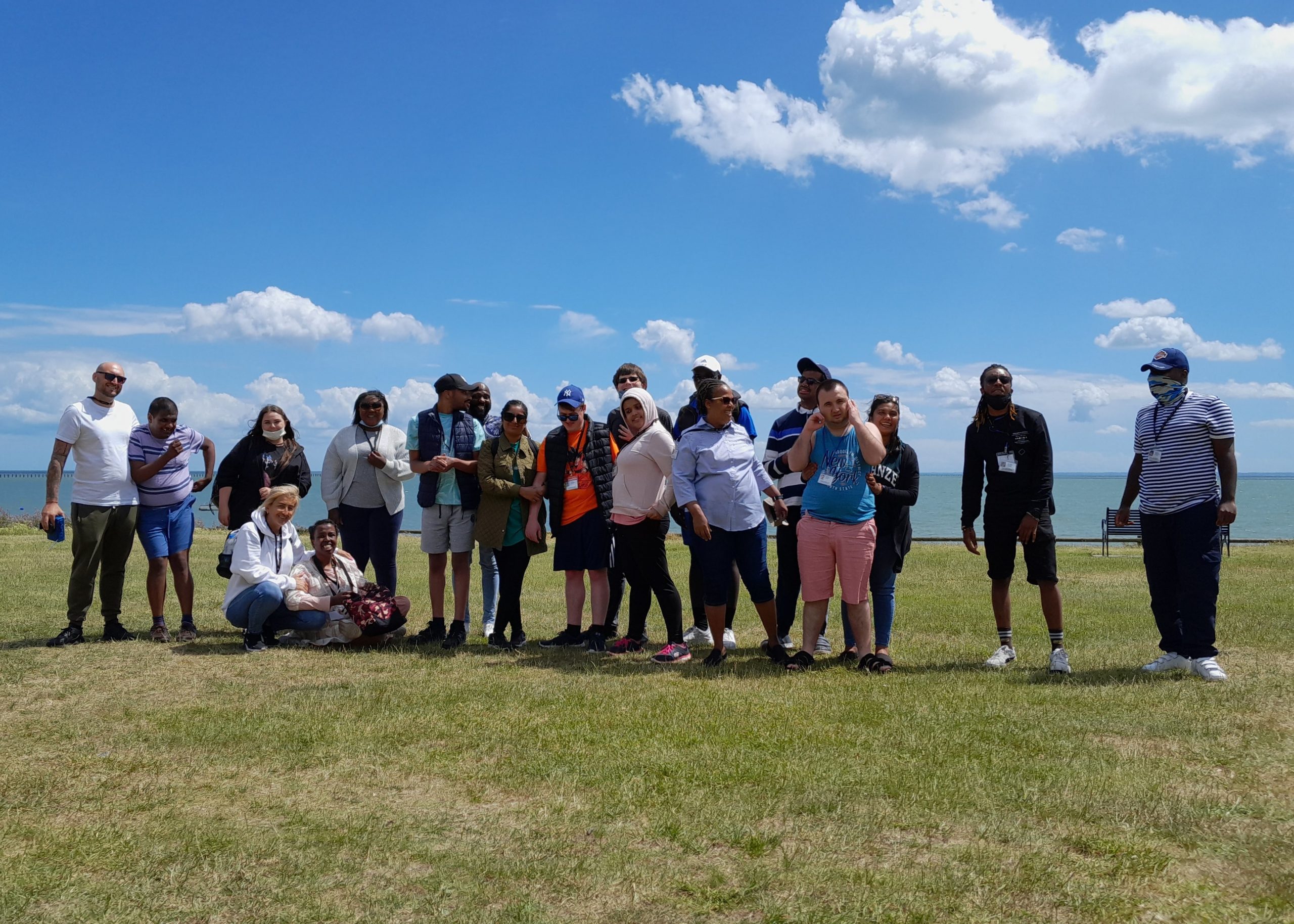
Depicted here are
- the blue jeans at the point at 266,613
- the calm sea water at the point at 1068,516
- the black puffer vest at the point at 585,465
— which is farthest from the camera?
the calm sea water at the point at 1068,516

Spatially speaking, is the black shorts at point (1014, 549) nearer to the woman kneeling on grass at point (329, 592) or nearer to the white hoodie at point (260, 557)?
the woman kneeling on grass at point (329, 592)

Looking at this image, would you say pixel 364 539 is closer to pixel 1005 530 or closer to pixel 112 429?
pixel 112 429

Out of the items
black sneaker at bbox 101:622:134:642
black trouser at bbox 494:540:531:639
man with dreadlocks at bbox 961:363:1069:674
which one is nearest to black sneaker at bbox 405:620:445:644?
black trouser at bbox 494:540:531:639

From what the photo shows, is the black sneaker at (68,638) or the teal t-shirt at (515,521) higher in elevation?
the teal t-shirt at (515,521)

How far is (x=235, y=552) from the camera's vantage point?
776 centimetres

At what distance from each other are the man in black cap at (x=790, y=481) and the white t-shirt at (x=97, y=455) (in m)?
5.11

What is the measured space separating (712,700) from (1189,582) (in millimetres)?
3399

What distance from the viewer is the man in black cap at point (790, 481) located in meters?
7.59

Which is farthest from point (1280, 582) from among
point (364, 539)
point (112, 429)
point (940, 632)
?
point (112, 429)

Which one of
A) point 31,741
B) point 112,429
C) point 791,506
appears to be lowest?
point 31,741

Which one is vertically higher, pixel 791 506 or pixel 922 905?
pixel 791 506

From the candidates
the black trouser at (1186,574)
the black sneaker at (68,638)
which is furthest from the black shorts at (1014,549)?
the black sneaker at (68,638)

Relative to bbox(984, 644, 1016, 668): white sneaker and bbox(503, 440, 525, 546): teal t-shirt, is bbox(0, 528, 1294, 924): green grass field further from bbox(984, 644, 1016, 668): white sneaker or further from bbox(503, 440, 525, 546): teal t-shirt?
bbox(503, 440, 525, 546): teal t-shirt

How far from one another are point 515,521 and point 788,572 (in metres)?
2.18
